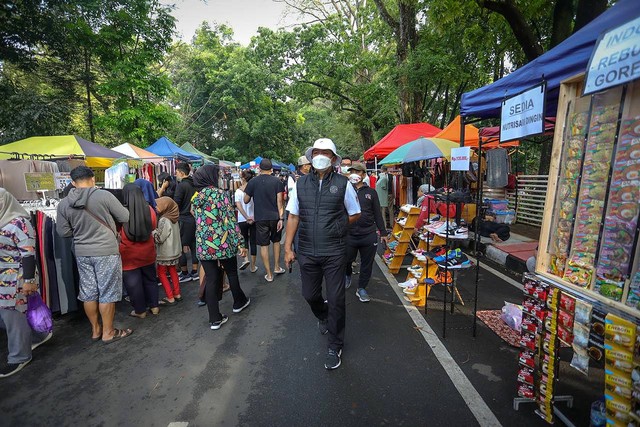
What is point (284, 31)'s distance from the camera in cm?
1773

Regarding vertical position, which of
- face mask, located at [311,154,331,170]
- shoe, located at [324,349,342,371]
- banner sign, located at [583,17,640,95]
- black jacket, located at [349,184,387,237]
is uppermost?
banner sign, located at [583,17,640,95]

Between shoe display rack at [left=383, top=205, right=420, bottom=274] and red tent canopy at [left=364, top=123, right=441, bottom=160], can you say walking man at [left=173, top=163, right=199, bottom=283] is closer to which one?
shoe display rack at [left=383, top=205, right=420, bottom=274]

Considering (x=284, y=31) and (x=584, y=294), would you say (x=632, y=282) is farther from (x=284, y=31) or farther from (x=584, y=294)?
(x=284, y=31)

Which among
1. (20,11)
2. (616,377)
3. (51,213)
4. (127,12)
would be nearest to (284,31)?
(127,12)

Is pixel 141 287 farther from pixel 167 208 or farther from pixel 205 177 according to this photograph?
pixel 205 177

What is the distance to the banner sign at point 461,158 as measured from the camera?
150 inches

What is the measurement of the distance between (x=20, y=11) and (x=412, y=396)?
1583 cm

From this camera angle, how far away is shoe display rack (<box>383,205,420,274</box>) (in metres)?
5.75

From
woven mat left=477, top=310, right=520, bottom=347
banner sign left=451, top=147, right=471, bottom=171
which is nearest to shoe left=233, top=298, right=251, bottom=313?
woven mat left=477, top=310, right=520, bottom=347

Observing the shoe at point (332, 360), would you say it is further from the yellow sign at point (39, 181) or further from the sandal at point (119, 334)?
the yellow sign at point (39, 181)

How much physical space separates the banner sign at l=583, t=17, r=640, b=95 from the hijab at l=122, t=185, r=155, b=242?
4544 millimetres

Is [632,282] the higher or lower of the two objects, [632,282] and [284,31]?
the lower

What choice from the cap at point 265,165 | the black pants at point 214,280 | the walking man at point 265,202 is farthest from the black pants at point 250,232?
the black pants at point 214,280

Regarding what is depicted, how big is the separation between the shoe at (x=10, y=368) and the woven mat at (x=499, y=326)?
5057mm
